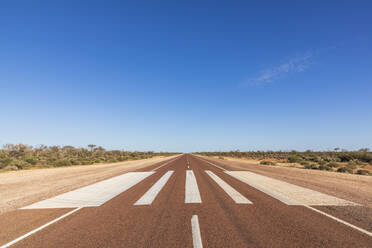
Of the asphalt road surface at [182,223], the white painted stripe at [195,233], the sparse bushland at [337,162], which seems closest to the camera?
the white painted stripe at [195,233]

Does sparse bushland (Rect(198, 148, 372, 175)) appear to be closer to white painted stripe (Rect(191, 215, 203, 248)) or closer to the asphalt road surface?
the asphalt road surface

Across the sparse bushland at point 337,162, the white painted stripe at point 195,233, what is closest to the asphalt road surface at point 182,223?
the white painted stripe at point 195,233

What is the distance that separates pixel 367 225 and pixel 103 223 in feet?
18.7

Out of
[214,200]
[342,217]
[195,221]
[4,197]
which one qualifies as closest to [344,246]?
[342,217]

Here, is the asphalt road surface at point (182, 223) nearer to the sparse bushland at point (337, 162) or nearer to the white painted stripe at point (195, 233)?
the white painted stripe at point (195, 233)

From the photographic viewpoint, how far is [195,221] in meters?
3.80

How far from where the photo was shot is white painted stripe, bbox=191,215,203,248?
9.32ft

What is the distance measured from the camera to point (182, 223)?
146 inches

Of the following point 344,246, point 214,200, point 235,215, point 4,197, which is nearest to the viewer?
point 344,246

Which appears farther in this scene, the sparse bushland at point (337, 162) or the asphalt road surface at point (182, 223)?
the sparse bushland at point (337, 162)

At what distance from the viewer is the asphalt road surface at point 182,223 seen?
3.00 m

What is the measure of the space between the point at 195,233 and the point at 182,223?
0.54 meters

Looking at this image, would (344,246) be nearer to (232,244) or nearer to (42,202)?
(232,244)

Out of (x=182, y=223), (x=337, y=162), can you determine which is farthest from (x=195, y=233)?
(x=337, y=162)
